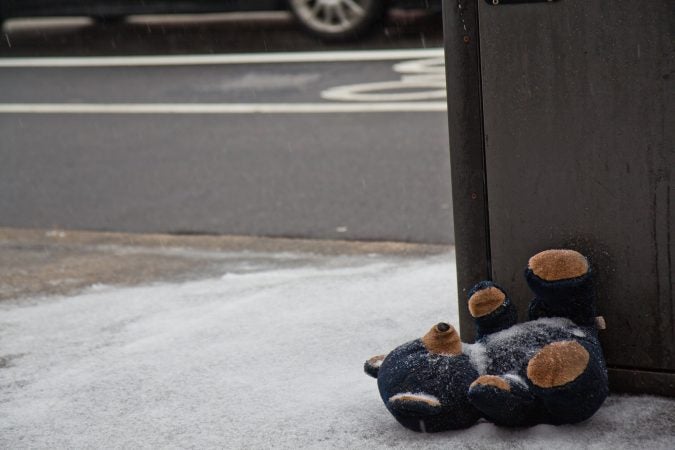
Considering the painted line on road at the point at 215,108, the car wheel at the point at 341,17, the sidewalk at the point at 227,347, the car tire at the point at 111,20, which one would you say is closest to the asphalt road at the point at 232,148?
the painted line on road at the point at 215,108

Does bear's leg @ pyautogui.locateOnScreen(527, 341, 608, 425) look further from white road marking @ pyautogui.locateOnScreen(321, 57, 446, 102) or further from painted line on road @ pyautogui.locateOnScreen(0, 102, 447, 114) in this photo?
white road marking @ pyautogui.locateOnScreen(321, 57, 446, 102)

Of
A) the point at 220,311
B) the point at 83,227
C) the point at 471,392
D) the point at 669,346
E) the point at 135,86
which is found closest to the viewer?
the point at 471,392

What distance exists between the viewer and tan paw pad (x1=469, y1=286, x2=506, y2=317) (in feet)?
8.35

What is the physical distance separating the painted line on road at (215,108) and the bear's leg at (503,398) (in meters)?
5.45

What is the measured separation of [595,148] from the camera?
2.48 meters

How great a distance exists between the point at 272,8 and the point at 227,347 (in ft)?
26.3

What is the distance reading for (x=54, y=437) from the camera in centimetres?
269

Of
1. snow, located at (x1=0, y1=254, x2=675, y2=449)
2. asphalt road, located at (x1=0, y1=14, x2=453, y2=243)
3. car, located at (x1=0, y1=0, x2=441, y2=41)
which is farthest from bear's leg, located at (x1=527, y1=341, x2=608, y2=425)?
car, located at (x1=0, y1=0, x2=441, y2=41)

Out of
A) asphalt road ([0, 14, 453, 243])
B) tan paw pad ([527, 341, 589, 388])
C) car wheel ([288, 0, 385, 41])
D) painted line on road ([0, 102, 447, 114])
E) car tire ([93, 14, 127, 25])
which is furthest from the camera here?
car tire ([93, 14, 127, 25])

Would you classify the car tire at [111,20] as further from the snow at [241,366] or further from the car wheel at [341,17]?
the snow at [241,366]

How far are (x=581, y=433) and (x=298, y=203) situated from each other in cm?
351

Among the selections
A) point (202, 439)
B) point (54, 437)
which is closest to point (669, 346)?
point (202, 439)

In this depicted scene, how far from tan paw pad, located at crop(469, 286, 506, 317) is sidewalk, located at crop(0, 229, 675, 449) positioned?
0.27 meters

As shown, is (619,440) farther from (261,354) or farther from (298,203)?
(298,203)
